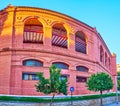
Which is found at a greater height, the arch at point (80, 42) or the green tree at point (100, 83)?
the arch at point (80, 42)

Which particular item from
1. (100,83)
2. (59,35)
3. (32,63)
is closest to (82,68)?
(59,35)

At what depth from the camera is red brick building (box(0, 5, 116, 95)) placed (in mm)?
30797

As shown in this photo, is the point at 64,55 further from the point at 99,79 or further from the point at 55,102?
the point at 55,102

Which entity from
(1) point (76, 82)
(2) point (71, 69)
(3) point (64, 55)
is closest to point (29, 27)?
(3) point (64, 55)

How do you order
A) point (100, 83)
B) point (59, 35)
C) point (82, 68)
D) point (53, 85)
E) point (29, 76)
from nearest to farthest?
1. point (53, 85)
2. point (100, 83)
3. point (29, 76)
4. point (59, 35)
5. point (82, 68)

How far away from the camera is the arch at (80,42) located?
1510 inches

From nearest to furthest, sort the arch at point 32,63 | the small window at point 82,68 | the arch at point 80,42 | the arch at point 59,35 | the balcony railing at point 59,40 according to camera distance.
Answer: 1. the arch at point 32,63
2. the balcony railing at point 59,40
3. the arch at point 59,35
4. the small window at point 82,68
5. the arch at point 80,42

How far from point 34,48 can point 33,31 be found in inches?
116

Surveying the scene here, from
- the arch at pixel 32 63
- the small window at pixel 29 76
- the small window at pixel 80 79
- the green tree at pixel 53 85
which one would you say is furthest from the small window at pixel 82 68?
the green tree at pixel 53 85

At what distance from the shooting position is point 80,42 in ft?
126

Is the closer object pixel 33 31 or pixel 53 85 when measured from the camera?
pixel 53 85

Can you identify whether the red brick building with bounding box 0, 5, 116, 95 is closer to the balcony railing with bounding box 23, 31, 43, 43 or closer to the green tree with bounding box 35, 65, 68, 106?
the balcony railing with bounding box 23, 31, 43, 43

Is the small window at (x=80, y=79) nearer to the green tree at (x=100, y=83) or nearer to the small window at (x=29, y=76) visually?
the green tree at (x=100, y=83)

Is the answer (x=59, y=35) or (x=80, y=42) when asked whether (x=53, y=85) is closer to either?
(x=59, y=35)
